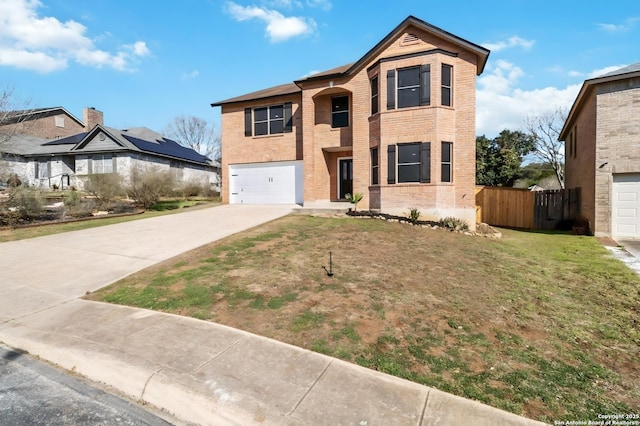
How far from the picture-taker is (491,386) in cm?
329

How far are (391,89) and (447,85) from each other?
7.78 feet

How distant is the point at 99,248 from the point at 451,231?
12.0m

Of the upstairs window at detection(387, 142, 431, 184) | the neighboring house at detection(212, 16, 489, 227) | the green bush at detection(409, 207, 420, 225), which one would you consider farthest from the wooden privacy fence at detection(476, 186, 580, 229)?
the green bush at detection(409, 207, 420, 225)

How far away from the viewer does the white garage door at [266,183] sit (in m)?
18.7

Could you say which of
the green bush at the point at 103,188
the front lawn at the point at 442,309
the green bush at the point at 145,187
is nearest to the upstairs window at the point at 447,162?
the front lawn at the point at 442,309

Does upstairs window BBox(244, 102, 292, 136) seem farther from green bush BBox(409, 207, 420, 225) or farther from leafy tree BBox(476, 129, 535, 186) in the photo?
leafy tree BBox(476, 129, 535, 186)

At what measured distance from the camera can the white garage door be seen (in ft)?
61.5

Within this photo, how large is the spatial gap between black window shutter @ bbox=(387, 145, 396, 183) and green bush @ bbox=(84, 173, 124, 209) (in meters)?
14.1

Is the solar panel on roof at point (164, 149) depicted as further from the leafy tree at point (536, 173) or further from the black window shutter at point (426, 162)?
the leafy tree at point (536, 173)

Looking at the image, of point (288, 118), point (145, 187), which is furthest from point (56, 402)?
point (145, 187)

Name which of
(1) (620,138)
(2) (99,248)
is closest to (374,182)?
(1) (620,138)

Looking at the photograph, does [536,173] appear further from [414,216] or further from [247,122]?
[247,122]

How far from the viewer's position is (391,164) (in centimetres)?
1462

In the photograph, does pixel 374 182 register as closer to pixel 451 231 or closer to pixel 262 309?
pixel 451 231
